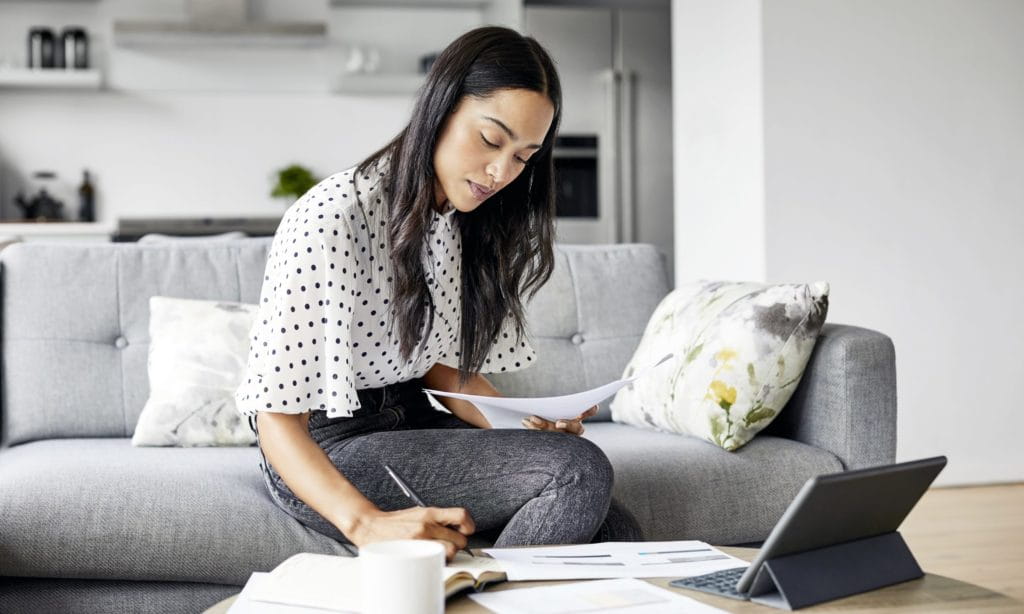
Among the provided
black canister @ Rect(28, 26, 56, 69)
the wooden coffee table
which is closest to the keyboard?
the wooden coffee table

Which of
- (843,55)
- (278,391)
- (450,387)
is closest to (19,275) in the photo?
(450,387)

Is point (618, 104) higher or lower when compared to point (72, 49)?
lower

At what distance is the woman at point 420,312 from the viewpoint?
55.1 inches

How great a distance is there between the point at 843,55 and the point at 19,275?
287 cm

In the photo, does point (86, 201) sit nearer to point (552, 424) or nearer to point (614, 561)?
point (552, 424)

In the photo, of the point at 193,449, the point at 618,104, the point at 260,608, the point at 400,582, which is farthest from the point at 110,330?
the point at 618,104

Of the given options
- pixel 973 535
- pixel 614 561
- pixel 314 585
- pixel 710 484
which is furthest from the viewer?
pixel 973 535

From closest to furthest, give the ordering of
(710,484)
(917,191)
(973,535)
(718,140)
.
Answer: (710,484)
(973,535)
(917,191)
(718,140)

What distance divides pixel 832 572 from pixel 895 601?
65mm

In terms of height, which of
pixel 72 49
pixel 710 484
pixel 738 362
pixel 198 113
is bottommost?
pixel 710 484

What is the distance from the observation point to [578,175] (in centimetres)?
605

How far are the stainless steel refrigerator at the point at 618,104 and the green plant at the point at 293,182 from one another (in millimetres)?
1430

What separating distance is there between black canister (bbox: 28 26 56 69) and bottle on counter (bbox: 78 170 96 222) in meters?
0.60

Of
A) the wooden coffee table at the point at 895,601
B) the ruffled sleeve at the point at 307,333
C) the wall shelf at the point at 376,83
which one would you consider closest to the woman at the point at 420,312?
the ruffled sleeve at the point at 307,333
